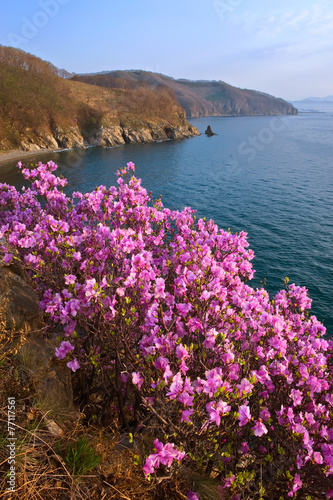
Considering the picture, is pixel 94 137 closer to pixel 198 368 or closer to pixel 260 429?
pixel 198 368

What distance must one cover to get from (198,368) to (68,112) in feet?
434

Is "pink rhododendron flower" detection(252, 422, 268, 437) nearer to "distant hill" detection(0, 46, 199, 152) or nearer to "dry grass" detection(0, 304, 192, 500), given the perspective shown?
"dry grass" detection(0, 304, 192, 500)

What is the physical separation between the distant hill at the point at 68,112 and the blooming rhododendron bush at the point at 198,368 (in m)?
96.1

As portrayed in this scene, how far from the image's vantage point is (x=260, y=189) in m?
57.1

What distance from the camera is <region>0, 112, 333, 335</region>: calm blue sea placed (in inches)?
1221

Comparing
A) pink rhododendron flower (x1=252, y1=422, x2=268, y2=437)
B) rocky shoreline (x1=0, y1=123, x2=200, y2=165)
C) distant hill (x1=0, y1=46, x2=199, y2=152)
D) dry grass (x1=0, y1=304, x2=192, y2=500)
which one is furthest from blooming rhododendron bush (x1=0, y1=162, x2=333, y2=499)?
distant hill (x1=0, y1=46, x2=199, y2=152)

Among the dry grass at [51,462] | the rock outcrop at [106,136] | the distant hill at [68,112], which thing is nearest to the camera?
the dry grass at [51,462]

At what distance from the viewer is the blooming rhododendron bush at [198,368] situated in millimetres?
5031

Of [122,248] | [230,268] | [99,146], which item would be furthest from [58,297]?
[99,146]

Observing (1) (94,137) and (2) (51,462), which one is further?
(1) (94,137)

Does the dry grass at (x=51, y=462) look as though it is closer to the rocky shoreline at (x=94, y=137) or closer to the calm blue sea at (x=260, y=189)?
the calm blue sea at (x=260, y=189)

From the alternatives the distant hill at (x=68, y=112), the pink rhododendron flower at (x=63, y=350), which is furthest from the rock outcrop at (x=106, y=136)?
the pink rhododendron flower at (x=63, y=350)

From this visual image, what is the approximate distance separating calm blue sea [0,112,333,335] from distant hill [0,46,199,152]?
13.9 metres

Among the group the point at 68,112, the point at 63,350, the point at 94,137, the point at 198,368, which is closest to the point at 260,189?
the point at 198,368
